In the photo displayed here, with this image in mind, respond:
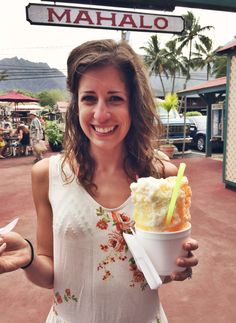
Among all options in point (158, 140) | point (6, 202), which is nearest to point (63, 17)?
point (158, 140)

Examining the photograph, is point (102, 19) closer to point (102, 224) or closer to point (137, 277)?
point (102, 224)

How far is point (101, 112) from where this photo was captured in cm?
116

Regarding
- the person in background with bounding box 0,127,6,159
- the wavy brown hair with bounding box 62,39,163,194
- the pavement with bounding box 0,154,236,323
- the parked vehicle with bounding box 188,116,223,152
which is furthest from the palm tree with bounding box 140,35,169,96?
the wavy brown hair with bounding box 62,39,163,194

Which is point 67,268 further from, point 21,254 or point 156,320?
point 156,320

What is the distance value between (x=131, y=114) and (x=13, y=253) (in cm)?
72

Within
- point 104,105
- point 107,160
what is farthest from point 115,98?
point 107,160

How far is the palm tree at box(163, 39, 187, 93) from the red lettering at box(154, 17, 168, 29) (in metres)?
35.6

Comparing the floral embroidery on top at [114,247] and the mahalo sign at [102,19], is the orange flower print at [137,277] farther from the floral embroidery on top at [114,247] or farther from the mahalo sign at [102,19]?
the mahalo sign at [102,19]

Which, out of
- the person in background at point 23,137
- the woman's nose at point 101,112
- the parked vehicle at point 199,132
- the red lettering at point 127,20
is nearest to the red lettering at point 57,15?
the red lettering at point 127,20

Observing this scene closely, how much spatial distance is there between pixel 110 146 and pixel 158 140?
424 mm

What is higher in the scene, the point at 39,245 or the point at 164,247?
the point at 164,247

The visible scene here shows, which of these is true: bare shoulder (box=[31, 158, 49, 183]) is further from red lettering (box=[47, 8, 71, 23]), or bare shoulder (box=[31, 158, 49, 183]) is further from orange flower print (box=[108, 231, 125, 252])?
red lettering (box=[47, 8, 71, 23])

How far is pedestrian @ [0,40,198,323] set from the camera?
3.81ft

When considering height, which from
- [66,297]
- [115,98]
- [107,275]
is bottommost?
[66,297]
